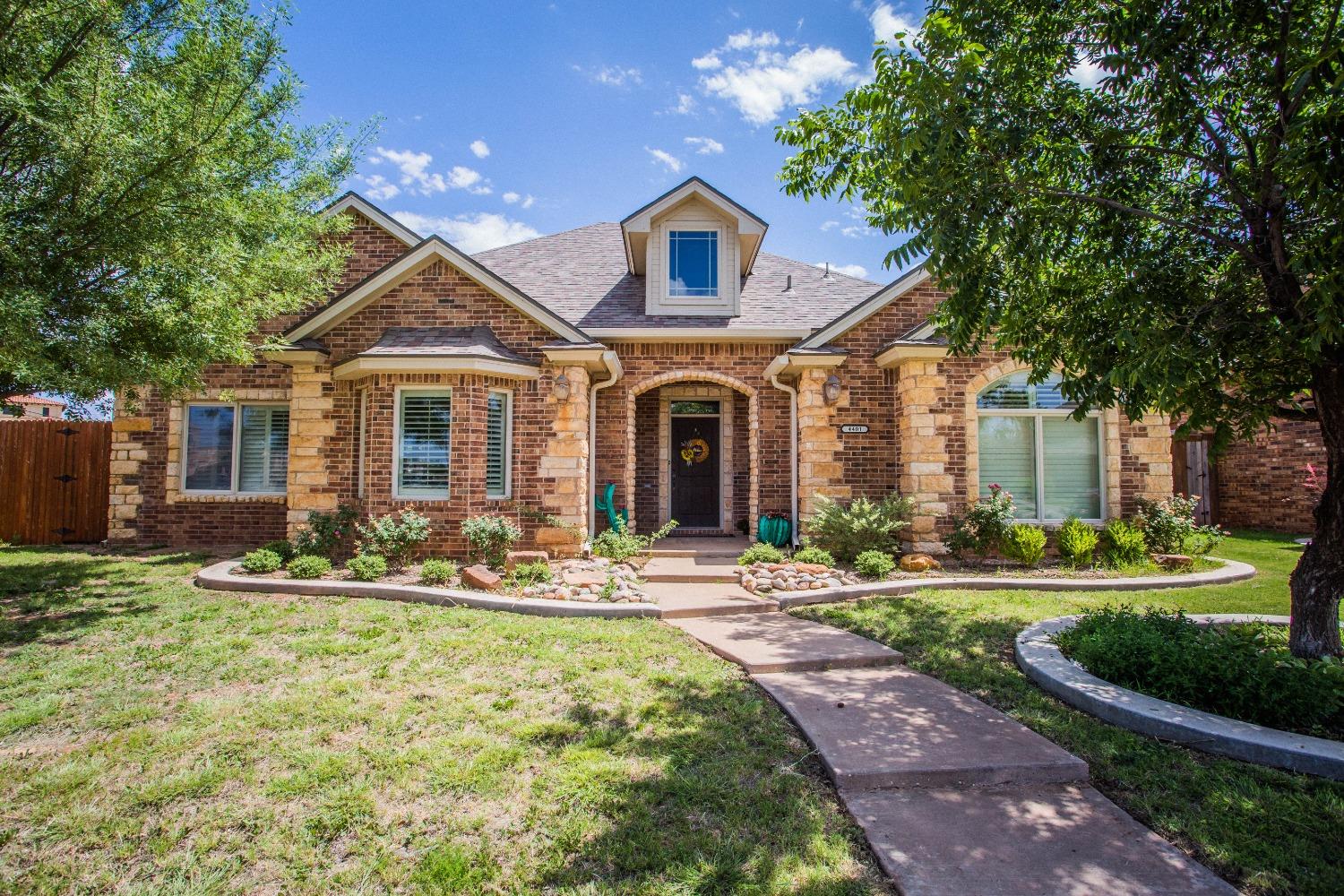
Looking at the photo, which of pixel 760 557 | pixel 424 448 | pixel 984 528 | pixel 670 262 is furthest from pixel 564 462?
Result: pixel 984 528

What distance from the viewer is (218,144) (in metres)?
6.15

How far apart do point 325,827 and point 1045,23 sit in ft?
21.2

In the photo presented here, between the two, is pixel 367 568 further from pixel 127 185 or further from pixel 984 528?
pixel 984 528

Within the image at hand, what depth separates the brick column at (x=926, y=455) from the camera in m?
9.37

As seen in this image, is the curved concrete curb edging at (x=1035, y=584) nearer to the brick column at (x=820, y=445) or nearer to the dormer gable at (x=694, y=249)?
the brick column at (x=820, y=445)

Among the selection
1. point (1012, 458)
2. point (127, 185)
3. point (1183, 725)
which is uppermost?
point (127, 185)

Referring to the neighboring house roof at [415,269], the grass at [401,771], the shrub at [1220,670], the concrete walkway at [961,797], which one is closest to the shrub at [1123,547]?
the shrub at [1220,670]

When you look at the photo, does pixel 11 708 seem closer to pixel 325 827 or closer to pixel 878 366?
pixel 325 827

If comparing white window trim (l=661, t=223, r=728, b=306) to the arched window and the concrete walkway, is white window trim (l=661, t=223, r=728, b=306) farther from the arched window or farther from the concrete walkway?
the concrete walkway

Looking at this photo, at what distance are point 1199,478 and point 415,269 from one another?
17128mm

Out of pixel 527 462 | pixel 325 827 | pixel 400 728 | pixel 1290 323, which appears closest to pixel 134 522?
pixel 527 462

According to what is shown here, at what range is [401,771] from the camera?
10.6ft

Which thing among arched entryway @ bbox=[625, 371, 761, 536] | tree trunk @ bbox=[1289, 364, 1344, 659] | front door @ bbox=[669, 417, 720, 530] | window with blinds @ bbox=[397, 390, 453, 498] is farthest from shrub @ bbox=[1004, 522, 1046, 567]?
window with blinds @ bbox=[397, 390, 453, 498]

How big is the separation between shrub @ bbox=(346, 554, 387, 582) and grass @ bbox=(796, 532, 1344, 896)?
5.54 metres
